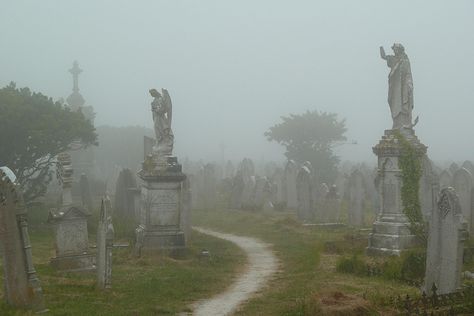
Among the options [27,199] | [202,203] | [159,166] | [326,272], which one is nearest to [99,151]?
[202,203]

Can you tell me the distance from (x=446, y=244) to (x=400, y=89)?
6.05m

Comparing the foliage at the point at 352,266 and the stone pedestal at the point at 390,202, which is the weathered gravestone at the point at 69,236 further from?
the stone pedestal at the point at 390,202

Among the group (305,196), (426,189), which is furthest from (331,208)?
(426,189)

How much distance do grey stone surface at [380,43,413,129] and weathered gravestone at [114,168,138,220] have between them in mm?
10548

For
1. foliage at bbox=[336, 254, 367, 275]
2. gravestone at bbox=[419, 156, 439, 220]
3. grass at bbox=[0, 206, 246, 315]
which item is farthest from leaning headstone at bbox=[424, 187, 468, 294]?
gravestone at bbox=[419, 156, 439, 220]

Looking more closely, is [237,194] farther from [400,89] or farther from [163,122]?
[400,89]

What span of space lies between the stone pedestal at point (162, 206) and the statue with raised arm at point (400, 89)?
554cm

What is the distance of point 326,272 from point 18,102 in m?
12.9

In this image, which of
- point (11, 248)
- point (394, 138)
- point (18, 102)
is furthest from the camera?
point (18, 102)

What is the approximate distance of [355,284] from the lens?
35.2ft

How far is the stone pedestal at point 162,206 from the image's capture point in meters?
14.6

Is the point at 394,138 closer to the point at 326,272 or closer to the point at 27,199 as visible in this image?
the point at 326,272

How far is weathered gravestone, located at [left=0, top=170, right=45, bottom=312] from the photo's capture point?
8.66m

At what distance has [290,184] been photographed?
27.4m
